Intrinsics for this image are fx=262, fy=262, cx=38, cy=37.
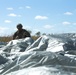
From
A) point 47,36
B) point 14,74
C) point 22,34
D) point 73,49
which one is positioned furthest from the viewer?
point 22,34

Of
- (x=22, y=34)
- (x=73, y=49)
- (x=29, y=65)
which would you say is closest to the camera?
(x=29, y=65)

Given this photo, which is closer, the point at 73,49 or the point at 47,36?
the point at 73,49

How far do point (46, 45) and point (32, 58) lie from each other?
176 cm

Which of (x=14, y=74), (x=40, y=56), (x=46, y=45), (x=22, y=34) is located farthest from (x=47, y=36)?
(x=22, y=34)

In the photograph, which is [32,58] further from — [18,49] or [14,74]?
[18,49]

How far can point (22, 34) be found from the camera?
810 centimetres

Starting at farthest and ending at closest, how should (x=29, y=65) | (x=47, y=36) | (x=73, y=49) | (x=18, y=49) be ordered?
(x=18, y=49)
(x=47, y=36)
(x=73, y=49)
(x=29, y=65)

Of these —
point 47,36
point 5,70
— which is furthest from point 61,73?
point 47,36

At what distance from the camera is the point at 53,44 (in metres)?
4.54

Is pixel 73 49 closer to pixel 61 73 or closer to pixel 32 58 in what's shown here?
pixel 32 58

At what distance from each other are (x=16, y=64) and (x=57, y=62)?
0.45 meters

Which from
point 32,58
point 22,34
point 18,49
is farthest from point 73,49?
point 22,34

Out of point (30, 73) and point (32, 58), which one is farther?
point (32, 58)

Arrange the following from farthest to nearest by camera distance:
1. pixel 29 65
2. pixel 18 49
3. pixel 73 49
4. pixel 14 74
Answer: pixel 18 49, pixel 73 49, pixel 29 65, pixel 14 74
